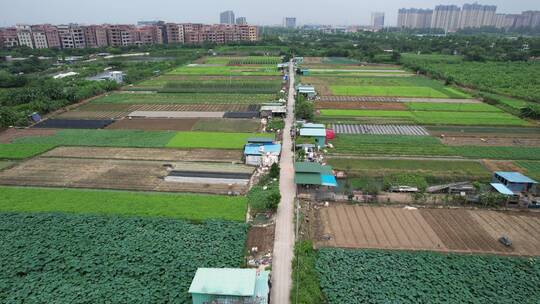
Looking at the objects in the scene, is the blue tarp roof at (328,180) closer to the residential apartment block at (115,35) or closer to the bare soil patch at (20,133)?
the bare soil patch at (20,133)

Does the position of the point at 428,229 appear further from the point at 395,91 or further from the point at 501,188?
the point at 395,91

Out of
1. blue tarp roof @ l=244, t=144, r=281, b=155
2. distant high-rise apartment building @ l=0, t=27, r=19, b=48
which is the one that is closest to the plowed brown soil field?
blue tarp roof @ l=244, t=144, r=281, b=155

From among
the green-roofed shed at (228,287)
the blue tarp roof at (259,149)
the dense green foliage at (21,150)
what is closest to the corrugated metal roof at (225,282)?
the green-roofed shed at (228,287)

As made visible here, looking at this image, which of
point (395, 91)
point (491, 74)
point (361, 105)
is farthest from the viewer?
point (491, 74)

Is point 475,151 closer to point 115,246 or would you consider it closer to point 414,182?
point 414,182

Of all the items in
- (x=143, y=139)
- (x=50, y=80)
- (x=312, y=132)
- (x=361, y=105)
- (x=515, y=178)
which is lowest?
(x=143, y=139)

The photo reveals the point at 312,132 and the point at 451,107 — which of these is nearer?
the point at 312,132

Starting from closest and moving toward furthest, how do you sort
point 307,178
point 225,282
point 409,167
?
point 225,282
point 307,178
point 409,167

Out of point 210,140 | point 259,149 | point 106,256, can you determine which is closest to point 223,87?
point 210,140
